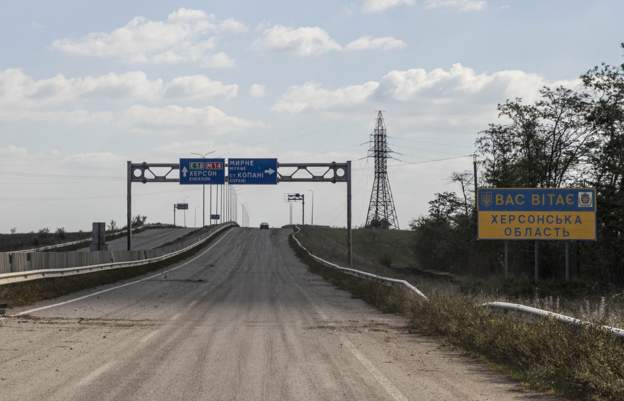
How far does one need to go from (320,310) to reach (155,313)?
467 cm

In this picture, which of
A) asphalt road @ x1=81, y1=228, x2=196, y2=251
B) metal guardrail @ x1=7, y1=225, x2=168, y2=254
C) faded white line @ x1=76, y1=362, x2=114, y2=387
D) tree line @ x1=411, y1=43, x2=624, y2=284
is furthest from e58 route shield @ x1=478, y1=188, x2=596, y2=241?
asphalt road @ x1=81, y1=228, x2=196, y2=251

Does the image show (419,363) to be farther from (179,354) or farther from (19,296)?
(19,296)

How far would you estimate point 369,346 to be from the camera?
45.4 ft

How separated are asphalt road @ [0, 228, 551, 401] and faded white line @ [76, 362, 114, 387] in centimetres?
1

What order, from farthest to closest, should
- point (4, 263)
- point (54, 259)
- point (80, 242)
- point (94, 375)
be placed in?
point (80, 242) → point (54, 259) → point (4, 263) → point (94, 375)

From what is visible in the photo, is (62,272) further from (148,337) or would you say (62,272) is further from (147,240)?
(147,240)

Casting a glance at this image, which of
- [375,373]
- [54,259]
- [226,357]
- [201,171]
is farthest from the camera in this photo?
[201,171]

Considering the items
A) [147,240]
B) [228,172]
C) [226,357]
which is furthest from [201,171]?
[147,240]

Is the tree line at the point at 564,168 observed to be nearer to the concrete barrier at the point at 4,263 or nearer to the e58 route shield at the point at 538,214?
the e58 route shield at the point at 538,214

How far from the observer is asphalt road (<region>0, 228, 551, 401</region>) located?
9.13 m

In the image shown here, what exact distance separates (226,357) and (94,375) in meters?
2.37

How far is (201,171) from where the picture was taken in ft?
176

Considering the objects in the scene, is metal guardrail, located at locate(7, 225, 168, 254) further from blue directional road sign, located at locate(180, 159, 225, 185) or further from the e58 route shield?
the e58 route shield

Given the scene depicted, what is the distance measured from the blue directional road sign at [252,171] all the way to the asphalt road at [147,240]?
3337 cm
